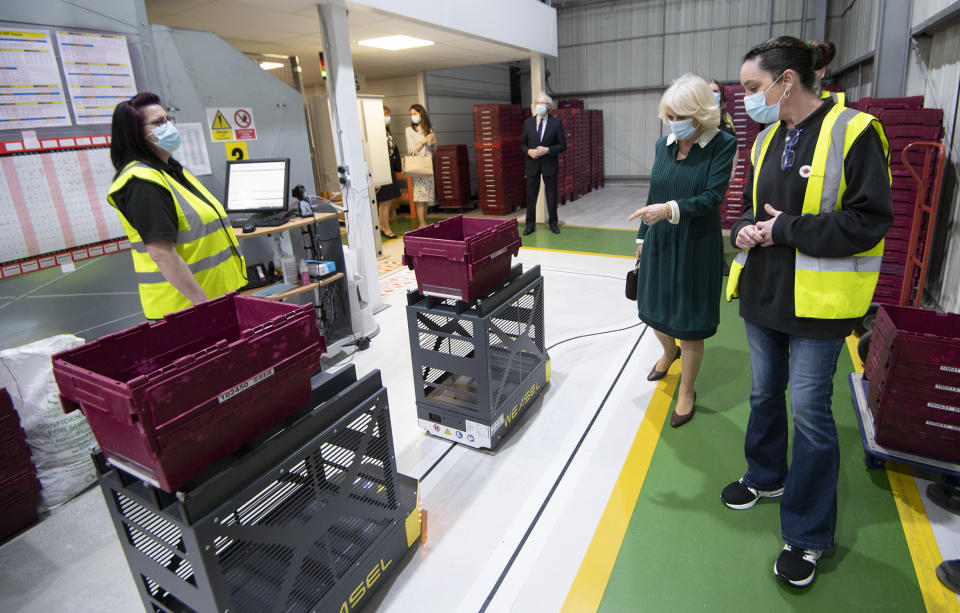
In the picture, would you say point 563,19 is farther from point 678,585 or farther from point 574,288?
Answer: point 678,585

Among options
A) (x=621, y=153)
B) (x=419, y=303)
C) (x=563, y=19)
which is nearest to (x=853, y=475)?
(x=419, y=303)

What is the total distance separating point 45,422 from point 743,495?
10.5 feet

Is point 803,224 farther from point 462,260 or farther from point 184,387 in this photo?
point 184,387

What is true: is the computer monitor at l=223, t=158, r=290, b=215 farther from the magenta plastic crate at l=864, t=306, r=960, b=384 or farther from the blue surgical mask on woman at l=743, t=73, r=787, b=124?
the magenta plastic crate at l=864, t=306, r=960, b=384

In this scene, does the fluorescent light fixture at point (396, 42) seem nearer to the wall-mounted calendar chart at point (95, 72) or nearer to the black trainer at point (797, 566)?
the wall-mounted calendar chart at point (95, 72)

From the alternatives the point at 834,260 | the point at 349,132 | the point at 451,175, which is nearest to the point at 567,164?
the point at 451,175

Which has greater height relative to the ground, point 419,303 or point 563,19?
point 563,19

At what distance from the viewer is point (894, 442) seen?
2.12 meters

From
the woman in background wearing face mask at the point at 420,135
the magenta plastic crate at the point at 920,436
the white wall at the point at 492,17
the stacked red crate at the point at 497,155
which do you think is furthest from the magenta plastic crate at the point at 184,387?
the stacked red crate at the point at 497,155

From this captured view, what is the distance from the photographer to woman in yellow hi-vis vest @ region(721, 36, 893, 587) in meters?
1.45

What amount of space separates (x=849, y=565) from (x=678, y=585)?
62 centimetres

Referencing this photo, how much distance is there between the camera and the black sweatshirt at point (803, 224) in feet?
4.66

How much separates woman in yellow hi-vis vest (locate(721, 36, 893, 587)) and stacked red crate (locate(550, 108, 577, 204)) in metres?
7.31

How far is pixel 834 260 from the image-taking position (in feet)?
4.97
